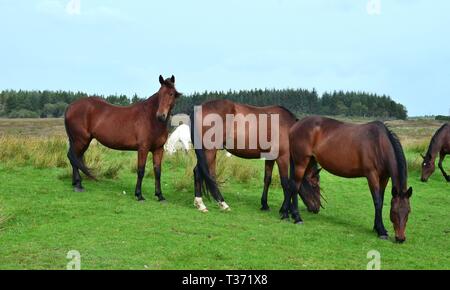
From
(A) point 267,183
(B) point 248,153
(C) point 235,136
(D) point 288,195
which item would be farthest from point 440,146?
(C) point 235,136

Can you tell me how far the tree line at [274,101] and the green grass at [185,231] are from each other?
57896mm

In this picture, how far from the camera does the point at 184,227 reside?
741 cm

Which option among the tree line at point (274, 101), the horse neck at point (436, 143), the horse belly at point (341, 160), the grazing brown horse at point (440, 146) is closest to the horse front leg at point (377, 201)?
the horse belly at point (341, 160)

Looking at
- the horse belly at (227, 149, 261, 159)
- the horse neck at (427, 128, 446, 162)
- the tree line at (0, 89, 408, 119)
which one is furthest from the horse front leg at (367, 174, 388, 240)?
the tree line at (0, 89, 408, 119)

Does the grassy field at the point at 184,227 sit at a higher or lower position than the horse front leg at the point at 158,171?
lower

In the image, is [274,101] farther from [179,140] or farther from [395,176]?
[395,176]

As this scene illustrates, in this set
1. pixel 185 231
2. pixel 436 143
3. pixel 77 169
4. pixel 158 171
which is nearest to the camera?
pixel 185 231

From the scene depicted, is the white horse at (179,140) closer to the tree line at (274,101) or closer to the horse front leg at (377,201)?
the horse front leg at (377,201)

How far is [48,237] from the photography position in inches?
261

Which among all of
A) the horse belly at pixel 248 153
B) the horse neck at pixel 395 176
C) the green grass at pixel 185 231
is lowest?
the green grass at pixel 185 231

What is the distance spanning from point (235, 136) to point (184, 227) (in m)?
2.37

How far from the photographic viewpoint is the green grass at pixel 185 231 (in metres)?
5.84

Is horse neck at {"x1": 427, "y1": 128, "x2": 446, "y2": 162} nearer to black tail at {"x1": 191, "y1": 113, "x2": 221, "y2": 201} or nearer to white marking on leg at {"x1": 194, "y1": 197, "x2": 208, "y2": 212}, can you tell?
black tail at {"x1": 191, "y1": 113, "x2": 221, "y2": 201}
